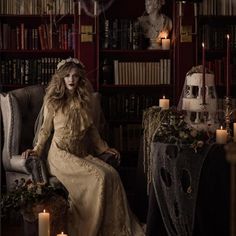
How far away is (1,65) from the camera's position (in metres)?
5.14

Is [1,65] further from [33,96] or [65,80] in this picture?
[65,80]

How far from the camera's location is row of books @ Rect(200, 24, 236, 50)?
5.21 metres

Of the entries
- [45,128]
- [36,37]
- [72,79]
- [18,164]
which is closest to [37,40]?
[36,37]

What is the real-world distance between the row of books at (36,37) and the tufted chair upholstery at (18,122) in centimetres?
63

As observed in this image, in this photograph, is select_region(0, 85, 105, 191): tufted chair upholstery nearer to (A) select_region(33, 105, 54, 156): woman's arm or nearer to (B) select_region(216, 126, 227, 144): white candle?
(A) select_region(33, 105, 54, 156): woman's arm

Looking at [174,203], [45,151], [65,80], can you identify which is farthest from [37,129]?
[174,203]

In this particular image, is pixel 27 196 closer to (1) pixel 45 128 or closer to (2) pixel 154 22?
(1) pixel 45 128

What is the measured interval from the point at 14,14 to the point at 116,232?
217cm

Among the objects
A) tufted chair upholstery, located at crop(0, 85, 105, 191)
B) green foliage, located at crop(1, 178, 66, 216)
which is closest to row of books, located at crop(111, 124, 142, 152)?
tufted chair upholstery, located at crop(0, 85, 105, 191)

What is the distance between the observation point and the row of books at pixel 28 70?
5.18m

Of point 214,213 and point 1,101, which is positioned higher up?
point 1,101

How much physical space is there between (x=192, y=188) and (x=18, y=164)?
1.44 metres

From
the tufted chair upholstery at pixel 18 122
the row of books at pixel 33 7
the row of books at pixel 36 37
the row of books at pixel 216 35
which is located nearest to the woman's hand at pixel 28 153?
the tufted chair upholstery at pixel 18 122

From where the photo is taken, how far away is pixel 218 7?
17.0 feet
